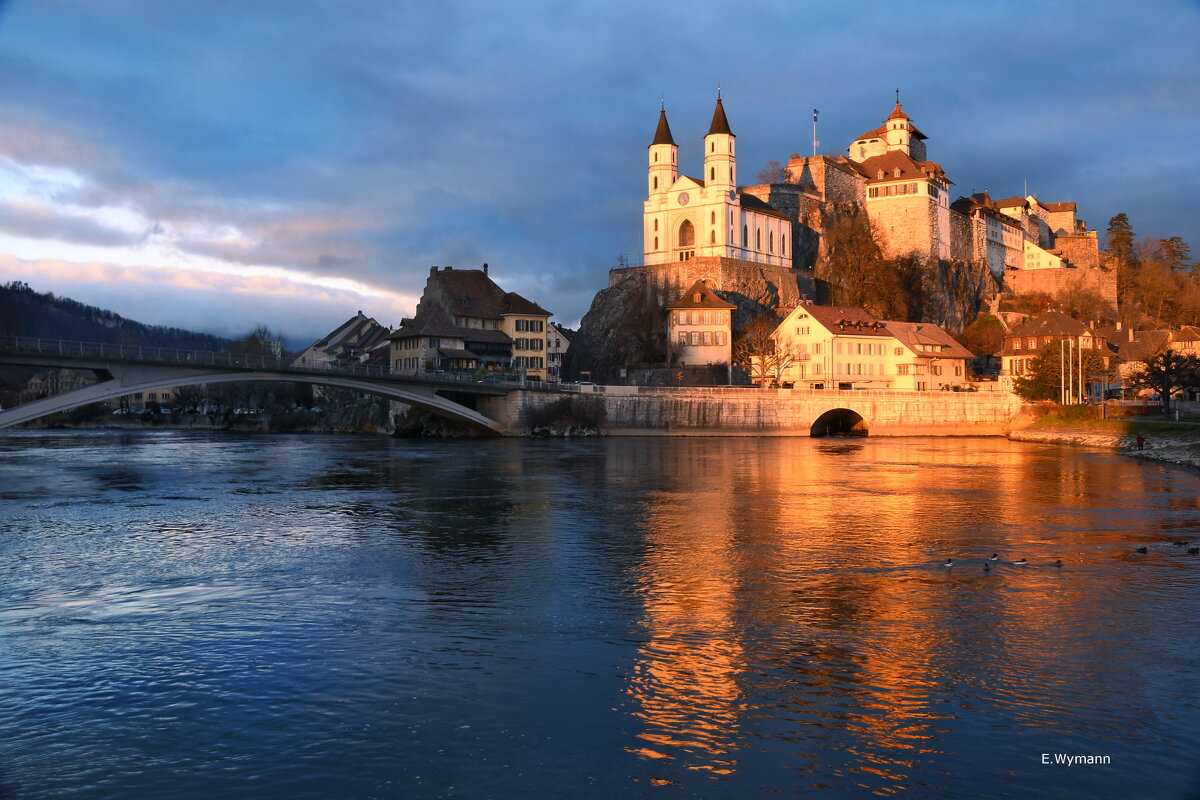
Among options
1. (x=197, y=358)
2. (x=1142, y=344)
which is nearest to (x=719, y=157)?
(x=1142, y=344)

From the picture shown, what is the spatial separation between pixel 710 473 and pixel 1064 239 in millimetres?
112960

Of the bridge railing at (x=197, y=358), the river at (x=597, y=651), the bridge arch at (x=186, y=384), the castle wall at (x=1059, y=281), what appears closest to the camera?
the river at (x=597, y=651)

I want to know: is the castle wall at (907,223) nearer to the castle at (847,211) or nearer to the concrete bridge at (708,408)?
the castle at (847,211)

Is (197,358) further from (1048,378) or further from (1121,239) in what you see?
(1121,239)

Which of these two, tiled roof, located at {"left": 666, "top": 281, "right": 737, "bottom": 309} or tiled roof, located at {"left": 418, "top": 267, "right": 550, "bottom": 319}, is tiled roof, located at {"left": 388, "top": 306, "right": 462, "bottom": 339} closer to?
tiled roof, located at {"left": 418, "top": 267, "right": 550, "bottom": 319}

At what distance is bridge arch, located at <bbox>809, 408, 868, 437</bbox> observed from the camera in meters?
80.6

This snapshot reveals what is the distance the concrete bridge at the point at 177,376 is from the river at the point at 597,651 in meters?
20.8

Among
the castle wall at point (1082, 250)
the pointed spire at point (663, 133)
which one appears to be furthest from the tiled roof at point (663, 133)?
the castle wall at point (1082, 250)

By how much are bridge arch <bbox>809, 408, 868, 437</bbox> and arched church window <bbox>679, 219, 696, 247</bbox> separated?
24617 mm

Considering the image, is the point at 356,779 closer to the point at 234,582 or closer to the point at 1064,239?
the point at 234,582

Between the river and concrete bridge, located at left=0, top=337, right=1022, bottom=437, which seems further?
concrete bridge, located at left=0, top=337, right=1022, bottom=437

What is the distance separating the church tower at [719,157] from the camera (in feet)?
320

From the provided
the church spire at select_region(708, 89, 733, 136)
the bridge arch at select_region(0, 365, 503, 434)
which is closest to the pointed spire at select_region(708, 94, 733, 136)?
the church spire at select_region(708, 89, 733, 136)

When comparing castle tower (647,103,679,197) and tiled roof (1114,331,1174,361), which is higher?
castle tower (647,103,679,197)
